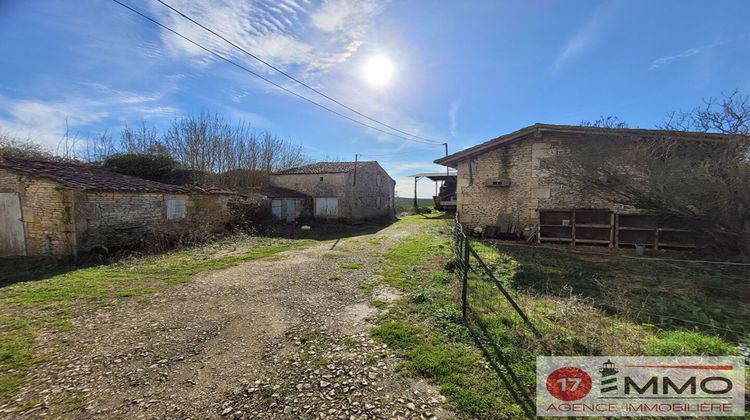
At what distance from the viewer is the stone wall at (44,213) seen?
8039mm

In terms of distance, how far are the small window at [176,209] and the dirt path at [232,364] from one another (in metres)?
7.02

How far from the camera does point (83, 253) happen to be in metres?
8.16

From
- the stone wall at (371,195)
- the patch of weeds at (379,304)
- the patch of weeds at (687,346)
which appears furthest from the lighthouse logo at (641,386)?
the stone wall at (371,195)

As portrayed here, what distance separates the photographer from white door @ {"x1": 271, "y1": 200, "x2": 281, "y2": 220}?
1805cm

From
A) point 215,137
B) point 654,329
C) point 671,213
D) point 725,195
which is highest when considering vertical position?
point 215,137

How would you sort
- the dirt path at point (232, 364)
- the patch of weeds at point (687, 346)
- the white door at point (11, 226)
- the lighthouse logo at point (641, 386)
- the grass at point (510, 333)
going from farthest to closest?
1. the white door at point (11, 226)
2. the patch of weeds at point (687, 346)
3. the grass at point (510, 333)
4. the dirt path at point (232, 364)
5. the lighthouse logo at point (641, 386)

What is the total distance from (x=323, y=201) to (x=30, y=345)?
16.5m

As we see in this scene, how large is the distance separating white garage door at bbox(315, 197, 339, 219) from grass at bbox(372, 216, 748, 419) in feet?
44.4

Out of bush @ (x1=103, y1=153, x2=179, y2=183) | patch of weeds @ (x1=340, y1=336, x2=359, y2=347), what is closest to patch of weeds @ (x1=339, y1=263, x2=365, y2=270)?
patch of weeds @ (x1=340, y1=336, x2=359, y2=347)

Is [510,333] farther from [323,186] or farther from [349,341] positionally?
[323,186]

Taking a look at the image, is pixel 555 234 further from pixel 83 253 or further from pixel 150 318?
pixel 83 253

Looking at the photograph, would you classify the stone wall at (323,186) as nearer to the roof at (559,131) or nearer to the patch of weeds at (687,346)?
the roof at (559,131)

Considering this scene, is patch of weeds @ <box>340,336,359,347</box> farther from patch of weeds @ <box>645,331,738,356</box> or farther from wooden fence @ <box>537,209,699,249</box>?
wooden fence @ <box>537,209,699,249</box>

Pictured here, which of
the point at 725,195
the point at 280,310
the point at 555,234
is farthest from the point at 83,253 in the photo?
the point at 725,195
